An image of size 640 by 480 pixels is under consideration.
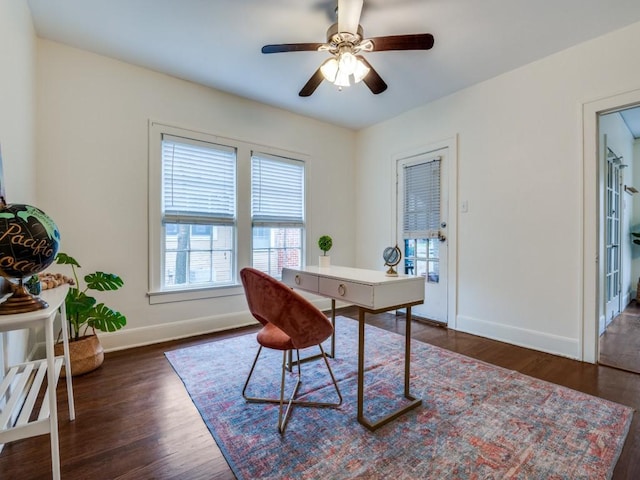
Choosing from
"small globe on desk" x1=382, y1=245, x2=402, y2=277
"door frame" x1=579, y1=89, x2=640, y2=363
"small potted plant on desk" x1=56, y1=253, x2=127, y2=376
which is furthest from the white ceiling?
"small potted plant on desk" x1=56, y1=253, x2=127, y2=376

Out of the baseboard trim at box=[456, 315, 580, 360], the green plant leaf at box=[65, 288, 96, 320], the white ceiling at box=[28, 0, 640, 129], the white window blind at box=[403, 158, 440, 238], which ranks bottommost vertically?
the baseboard trim at box=[456, 315, 580, 360]

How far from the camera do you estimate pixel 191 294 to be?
3242mm

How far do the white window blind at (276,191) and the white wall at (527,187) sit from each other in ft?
5.89

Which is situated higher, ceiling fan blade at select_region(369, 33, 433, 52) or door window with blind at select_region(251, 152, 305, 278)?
ceiling fan blade at select_region(369, 33, 433, 52)

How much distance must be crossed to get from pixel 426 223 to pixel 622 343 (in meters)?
2.20

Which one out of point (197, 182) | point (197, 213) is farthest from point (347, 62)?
point (197, 213)

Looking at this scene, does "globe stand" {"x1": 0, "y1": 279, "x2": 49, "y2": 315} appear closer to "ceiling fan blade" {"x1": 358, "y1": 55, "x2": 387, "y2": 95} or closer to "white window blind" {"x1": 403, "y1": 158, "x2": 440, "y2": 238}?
"ceiling fan blade" {"x1": 358, "y1": 55, "x2": 387, "y2": 95}

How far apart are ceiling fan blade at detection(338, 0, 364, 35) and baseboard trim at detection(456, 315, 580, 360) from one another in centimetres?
299

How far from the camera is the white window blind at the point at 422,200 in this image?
12.1 ft

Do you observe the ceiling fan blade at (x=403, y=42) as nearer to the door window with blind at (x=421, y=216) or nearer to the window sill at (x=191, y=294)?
the door window with blind at (x=421, y=216)

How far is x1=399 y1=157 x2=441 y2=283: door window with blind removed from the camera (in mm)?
3688

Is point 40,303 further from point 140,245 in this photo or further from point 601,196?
point 601,196

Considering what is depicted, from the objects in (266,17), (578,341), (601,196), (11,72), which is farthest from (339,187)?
(11,72)

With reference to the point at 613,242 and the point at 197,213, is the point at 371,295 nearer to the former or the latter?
the point at 197,213
